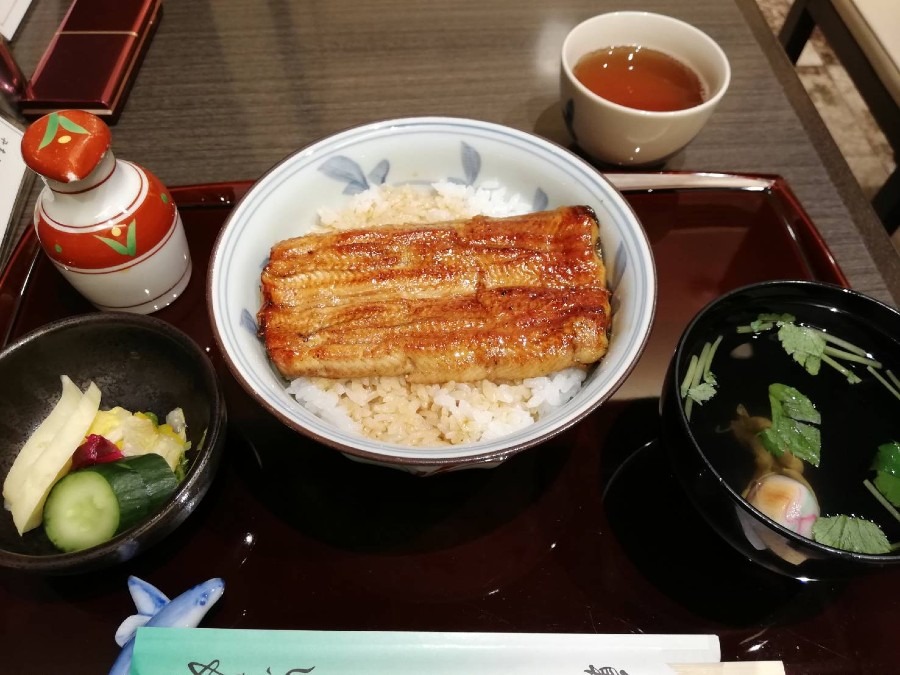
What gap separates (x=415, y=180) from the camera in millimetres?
1935

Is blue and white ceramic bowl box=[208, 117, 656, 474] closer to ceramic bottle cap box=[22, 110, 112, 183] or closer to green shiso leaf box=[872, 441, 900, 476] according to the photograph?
ceramic bottle cap box=[22, 110, 112, 183]

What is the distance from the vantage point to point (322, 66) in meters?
2.67

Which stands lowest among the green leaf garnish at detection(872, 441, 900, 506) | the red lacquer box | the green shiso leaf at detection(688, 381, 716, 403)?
the red lacquer box

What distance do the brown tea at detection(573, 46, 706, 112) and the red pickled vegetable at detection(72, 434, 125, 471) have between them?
1.75 m

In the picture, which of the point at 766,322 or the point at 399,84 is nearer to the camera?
the point at 766,322

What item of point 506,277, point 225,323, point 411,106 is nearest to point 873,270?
point 506,277

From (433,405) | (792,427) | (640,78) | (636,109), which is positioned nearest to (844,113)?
(640,78)

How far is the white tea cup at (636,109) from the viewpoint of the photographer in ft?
6.44

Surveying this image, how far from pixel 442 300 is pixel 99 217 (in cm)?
87

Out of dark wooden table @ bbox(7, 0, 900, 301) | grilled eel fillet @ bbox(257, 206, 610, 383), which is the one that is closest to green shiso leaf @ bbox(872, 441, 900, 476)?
grilled eel fillet @ bbox(257, 206, 610, 383)

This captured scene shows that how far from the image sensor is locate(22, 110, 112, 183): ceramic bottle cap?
1479 mm

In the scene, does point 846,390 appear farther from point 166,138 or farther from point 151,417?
point 166,138

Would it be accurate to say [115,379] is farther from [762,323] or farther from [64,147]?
[762,323]

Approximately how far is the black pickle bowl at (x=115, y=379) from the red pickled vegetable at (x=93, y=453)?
0.51ft
